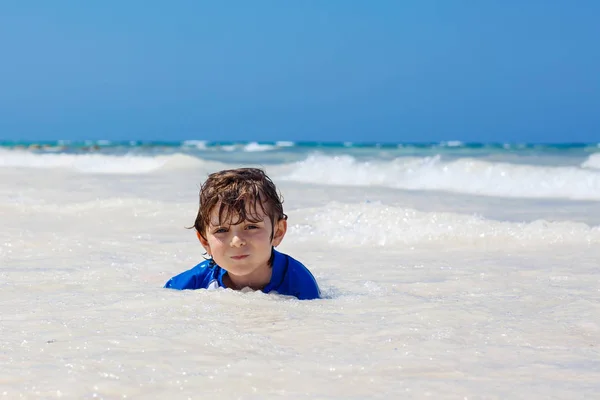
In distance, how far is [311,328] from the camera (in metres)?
2.56

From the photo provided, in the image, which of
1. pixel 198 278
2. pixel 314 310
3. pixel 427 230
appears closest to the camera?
pixel 314 310

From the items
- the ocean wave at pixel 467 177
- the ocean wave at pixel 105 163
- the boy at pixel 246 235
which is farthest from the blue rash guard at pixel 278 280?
the ocean wave at pixel 105 163

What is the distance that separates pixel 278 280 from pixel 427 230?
2173 millimetres

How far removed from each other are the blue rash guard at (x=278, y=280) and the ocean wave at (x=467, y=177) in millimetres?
6752

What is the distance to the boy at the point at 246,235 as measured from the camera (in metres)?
3.14

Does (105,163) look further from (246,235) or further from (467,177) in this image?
(246,235)

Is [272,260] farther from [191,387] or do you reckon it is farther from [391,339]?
[191,387]

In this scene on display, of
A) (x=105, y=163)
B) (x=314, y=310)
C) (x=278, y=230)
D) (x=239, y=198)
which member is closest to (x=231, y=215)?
(x=239, y=198)

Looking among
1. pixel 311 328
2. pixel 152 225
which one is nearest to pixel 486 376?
pixel 311 328

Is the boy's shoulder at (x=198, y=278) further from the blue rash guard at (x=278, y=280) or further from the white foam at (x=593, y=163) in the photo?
the white foam at (x=593, y=163)

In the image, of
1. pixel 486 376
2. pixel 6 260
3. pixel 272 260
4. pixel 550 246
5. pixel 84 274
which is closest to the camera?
pixel 486 376

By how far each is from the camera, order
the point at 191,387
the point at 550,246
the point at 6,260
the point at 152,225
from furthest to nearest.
Result: the point at 152,225 → the point at 550,246 → the point at 6,260 → the point at 191,387

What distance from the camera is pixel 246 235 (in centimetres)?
316

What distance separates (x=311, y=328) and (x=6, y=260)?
2271mm
